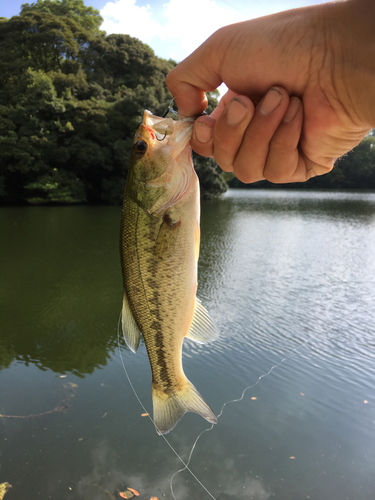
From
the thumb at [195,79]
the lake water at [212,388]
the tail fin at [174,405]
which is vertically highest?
the thumb at [195,79]

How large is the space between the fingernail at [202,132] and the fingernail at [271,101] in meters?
0.29

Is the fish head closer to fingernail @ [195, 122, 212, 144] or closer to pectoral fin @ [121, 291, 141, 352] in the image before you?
fingernail @ [195, 122, 212, 144]

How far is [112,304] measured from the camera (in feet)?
26.7

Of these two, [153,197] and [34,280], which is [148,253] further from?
[34,280]

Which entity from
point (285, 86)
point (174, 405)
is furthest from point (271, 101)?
point (174, 405)

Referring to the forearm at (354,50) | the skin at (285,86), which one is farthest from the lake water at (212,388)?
the forearm at (354,50)

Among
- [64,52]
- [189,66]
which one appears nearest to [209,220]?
[189,66]

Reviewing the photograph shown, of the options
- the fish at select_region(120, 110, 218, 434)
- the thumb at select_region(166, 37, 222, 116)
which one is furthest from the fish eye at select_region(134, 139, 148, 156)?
the thumb at select_region(166, 37, 222, 116)

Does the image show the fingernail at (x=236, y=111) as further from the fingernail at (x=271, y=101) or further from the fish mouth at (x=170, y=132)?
the fish mouth at (x=170, y=132)

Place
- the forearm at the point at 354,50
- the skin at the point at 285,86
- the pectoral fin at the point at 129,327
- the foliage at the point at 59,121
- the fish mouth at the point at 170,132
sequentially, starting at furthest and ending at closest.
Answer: the foliage at the point at 59,121
the pectoral fin at the point at 129,327
the fish mouth at the point at 170,132
the skin at the point at 285,86
the forearm at the point at 354,50

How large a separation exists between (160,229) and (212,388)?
408 cm

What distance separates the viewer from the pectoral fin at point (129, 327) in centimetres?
182

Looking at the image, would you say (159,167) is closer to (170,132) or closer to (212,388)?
(170,132)

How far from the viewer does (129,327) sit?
1.84 metres
